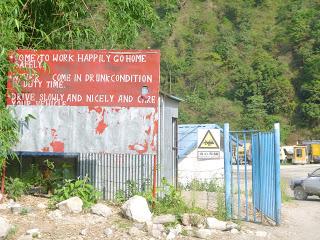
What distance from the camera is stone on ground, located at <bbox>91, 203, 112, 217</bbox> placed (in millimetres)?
8614

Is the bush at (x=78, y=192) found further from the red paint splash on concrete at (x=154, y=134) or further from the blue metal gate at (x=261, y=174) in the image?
the blue metal gate at (x=261, y=174)

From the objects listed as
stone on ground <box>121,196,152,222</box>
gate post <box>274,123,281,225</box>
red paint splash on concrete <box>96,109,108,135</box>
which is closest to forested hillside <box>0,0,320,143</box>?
gate post <box>274,123,281,225</box>

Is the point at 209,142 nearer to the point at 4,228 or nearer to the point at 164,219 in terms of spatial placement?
the point at 164,219

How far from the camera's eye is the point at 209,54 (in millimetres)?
101750

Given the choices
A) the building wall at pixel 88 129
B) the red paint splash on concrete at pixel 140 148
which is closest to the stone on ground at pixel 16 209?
the building wall at pixel 88 129

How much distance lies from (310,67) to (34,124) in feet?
287

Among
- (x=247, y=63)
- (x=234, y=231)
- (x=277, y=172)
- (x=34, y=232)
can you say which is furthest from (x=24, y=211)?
(x=247, y=63)

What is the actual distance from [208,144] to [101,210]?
903 cm

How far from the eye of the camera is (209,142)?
56.4ft

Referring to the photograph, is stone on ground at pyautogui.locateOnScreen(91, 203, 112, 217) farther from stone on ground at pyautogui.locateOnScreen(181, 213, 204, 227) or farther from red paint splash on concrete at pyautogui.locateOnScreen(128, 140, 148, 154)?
stone on ground at pyautogui.locateOnScreen(181, 213, 204, 227)

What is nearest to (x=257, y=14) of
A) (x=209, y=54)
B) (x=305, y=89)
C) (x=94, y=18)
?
(x=209, y=54)

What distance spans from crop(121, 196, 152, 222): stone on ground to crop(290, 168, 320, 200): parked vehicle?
39.7 ft

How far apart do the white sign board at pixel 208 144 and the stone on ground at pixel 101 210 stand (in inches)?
325

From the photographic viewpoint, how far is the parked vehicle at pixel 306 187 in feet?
62.8
